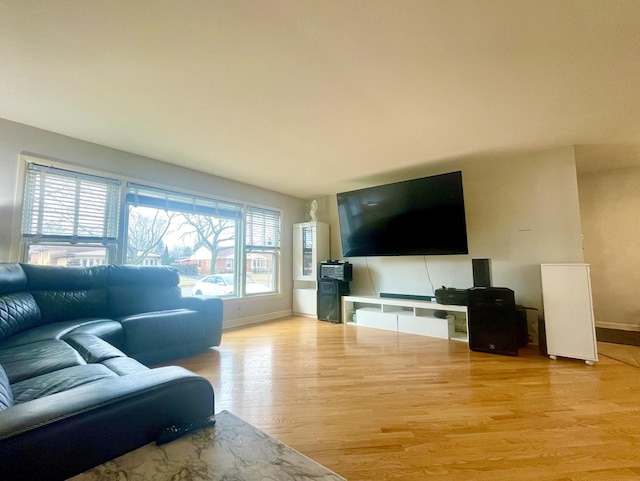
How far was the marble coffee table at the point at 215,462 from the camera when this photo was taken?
1.78ft

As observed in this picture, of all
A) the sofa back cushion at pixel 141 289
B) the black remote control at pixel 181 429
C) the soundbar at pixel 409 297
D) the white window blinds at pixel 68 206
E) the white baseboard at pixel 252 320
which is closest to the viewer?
the black remote control at pixel 181 429

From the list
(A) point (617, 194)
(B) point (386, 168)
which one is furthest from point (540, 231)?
(B) point (386, 168)

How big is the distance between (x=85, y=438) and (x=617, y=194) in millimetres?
5677

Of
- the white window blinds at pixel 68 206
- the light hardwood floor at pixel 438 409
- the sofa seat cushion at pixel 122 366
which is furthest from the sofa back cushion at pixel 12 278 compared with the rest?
the light hardwood floor at pixel 438 409

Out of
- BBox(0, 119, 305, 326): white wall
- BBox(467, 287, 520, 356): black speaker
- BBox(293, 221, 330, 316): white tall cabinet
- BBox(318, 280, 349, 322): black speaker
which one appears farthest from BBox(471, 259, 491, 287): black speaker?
BBox(0, 119, 305, 326): white wall

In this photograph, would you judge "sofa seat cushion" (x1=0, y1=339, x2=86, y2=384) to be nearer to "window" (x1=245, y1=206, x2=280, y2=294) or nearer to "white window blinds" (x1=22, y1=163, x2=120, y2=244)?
"white window blinds" (x1=22, y1=163, x2=120, y2=244)

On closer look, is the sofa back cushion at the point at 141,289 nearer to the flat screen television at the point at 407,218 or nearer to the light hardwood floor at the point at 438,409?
the light hardwood floor at the point at 438,409

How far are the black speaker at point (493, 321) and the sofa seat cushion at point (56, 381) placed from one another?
125 inches

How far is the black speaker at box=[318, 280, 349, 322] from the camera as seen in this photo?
4.48 m

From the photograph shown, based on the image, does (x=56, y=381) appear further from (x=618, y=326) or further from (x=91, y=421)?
(x=618, y=326)

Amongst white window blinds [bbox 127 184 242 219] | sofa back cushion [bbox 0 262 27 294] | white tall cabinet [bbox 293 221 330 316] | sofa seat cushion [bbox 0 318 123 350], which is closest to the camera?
sofa seat cushion [bbox 0 318 123 350]

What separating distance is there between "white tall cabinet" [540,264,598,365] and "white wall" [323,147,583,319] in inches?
19.7

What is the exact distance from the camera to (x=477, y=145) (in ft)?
10.00

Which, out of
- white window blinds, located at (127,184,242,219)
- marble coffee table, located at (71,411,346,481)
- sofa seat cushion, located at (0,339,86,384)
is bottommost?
sofa seat cushion, located at (0,339,86,384)
